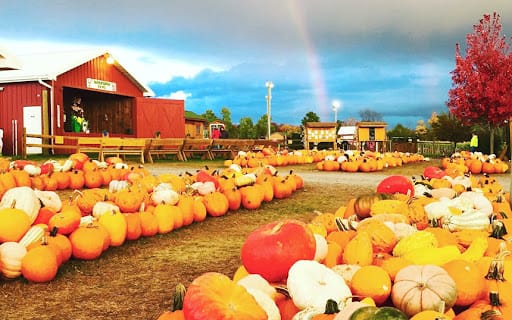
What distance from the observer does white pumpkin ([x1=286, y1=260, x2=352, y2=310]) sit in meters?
2.02

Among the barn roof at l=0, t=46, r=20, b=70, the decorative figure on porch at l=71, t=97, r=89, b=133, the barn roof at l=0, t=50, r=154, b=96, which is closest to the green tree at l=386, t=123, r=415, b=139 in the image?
the barn roof at l=0, t=50, r=154, b=96

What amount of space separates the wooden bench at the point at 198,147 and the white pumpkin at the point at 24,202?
14235mm

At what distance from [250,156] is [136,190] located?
32.9 feet

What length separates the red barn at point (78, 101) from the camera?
72.7ft

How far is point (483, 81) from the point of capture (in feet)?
67.0

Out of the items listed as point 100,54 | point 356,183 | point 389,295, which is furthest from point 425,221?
point 100,54

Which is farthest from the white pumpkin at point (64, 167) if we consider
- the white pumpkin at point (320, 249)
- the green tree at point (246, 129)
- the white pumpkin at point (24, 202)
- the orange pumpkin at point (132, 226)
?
the green tree at point (246, 129)

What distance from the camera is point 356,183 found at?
33.6ft

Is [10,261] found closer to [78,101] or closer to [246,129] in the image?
[78,101]

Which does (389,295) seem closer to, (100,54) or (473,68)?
(473,68)

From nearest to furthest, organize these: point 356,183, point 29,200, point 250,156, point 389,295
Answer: point 389,295
point 29,200
point 356,183
point 250,156

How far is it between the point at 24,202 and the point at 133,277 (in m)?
1.28

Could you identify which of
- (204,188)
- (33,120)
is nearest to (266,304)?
(204,188)

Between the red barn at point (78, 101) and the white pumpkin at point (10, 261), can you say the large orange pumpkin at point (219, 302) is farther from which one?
the red barn at point (78, 101)
